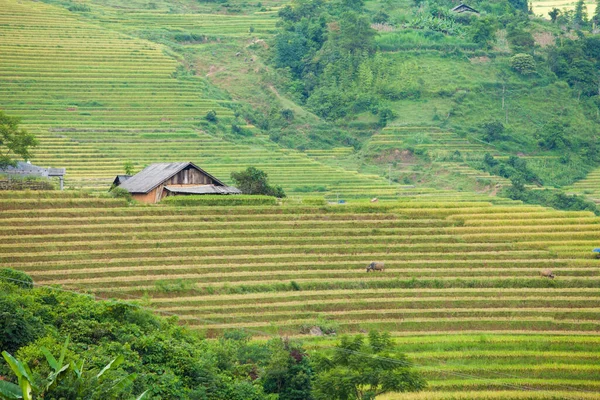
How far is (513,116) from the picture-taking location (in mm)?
67750

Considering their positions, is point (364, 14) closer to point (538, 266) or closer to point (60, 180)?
point (60, 180)

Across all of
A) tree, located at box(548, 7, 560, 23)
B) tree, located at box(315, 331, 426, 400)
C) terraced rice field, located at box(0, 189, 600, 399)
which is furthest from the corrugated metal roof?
tree, located at box(548, 7, 560, 23)

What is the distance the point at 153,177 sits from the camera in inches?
1636

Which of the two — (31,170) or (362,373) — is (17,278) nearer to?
(362,373)

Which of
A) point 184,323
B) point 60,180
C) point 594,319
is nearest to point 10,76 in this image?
point 60,180

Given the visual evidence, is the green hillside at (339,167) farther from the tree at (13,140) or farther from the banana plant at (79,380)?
the banana plant at (79,380)

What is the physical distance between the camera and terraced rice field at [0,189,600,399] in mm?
29219

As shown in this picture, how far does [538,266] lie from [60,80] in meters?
35.6

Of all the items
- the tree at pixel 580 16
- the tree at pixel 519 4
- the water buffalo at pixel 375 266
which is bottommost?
the water buffalo at pixel 375 266

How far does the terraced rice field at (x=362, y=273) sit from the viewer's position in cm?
2922

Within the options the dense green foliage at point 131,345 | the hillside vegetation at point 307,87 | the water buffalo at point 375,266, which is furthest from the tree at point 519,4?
the dense green foliage at point 131,345

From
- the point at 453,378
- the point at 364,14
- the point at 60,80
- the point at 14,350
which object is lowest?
the point at 453,378

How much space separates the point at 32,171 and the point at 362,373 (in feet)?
81.3

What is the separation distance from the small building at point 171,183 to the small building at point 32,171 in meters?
3.36
